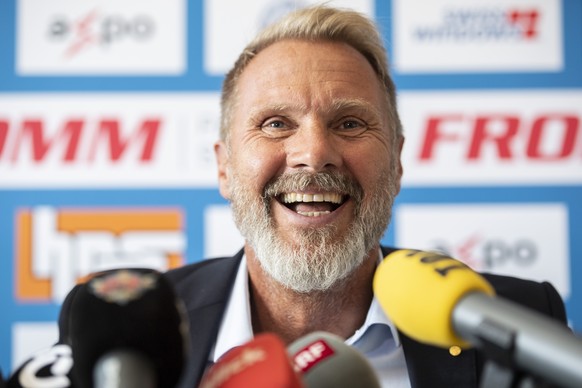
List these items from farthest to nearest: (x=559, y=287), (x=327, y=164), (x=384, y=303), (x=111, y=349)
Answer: (x=559, y=287)
(x=327, y=164)
(x=384, y=303)
(x=111, y=349)

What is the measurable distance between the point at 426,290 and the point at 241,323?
0.96 metres

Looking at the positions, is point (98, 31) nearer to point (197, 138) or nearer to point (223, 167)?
point (197, 138)

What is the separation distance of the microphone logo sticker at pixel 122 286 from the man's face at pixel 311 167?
2.55ft

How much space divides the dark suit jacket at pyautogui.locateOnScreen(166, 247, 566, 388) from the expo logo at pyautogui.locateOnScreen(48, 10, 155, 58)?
1.06 m

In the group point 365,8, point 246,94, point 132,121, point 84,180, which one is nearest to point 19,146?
point 84,180

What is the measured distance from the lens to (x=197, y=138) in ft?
8.18

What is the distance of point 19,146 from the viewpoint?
2498 millimetres

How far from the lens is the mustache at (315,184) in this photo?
4.82 ft

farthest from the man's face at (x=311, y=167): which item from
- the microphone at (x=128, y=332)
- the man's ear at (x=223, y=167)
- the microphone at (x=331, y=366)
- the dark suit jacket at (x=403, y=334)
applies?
the microphone at (x=128, y=332)

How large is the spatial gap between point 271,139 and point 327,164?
0.16m

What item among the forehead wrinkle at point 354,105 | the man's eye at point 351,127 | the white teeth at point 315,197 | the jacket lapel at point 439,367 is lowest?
the jacket lapel at point 439,367

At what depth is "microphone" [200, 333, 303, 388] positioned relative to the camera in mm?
617

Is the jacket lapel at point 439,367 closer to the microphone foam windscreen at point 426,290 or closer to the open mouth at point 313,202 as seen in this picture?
the open mouth at point 313,202

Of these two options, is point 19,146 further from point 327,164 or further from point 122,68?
point 327,164
